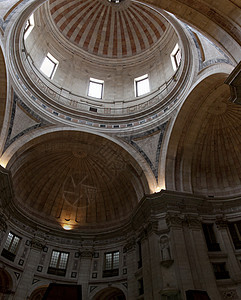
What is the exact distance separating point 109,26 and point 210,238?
19759mm

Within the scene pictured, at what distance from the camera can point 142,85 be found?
21469 millimetres

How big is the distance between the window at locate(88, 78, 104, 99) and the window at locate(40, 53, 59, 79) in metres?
3.26

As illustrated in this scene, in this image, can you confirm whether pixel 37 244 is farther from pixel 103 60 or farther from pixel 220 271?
pixel 103 60

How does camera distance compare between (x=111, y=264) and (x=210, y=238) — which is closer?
(x=210, y=238)

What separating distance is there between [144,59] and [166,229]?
15001mm

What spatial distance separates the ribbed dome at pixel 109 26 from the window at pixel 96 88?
286 cm

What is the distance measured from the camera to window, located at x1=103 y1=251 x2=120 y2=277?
16406 millimetres

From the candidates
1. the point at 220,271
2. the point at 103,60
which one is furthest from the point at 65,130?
the point at 220,271

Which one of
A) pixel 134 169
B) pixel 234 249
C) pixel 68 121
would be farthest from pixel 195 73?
pixel 234 249

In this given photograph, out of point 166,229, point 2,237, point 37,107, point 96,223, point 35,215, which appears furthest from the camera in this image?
point 96,223

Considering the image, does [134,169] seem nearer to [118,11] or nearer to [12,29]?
[12,29]

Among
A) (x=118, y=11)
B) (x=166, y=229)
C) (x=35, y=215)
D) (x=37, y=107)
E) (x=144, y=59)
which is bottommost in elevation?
(x=166, y=229)

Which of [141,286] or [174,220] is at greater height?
[174,220]

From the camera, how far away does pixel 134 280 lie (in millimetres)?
14930
